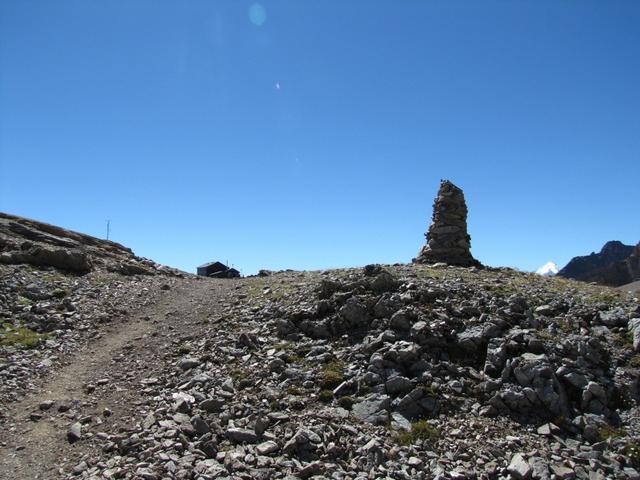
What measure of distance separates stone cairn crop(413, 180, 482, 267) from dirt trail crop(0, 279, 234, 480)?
70.2 ft

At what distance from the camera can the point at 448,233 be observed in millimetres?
40031

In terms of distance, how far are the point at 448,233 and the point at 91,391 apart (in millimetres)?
31589

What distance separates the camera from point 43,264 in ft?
103

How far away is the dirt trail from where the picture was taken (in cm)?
1203

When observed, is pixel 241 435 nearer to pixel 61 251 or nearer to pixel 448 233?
pixel 61 251

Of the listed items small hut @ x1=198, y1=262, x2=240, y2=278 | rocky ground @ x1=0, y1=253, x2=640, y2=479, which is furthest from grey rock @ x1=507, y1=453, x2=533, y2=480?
small hut @ x1=198, y1=262, x2=240, y2=278

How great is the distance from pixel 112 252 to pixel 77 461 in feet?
111

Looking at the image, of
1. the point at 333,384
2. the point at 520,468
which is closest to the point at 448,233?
the point at 333,384

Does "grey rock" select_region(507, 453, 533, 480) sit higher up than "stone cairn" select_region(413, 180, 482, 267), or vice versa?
"stone cairn" select_region(413, 180, 482, 267)

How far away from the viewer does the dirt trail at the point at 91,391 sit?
12031 mm

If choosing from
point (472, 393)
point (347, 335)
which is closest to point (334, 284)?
point (347, 335)

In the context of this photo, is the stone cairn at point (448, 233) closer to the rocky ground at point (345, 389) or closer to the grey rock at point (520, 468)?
the rocky ground at point (345, 389)

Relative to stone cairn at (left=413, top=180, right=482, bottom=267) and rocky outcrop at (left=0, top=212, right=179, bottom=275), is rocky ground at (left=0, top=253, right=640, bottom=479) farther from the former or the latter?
stone cairn at (left=413, top=180, right=482, bottom=267)

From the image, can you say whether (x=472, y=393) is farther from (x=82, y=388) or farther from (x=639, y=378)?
(x=82, y=388)
